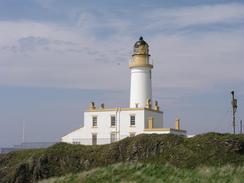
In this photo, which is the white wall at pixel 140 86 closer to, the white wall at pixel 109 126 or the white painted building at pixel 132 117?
the white painted building at pixel 132 117

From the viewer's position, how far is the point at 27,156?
30.5 m

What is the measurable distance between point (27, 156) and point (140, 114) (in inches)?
515

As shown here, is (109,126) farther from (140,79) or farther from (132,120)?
(140,79)

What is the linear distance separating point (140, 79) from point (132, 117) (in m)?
4.10

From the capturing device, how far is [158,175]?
1836 cm

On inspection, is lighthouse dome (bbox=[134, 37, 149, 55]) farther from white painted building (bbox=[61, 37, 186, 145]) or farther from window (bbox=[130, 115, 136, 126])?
window (bbox=[130, 115, 136, 126])

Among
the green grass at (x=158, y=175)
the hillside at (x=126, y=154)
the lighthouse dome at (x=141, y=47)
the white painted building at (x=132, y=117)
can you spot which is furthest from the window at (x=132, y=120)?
the green grass at (x=158, y=175)

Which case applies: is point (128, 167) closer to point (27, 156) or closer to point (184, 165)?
point (184, 165)

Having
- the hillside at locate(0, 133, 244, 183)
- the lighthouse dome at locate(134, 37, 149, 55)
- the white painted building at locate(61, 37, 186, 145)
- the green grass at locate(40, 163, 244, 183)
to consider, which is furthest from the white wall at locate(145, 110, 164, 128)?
the green grass at locate(40, 163, 244, 183)

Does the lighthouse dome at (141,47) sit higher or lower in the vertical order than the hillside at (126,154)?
higher

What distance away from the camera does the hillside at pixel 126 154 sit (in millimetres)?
24844

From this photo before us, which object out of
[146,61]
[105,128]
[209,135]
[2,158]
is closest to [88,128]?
[105,128]

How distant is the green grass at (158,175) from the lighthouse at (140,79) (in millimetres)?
21810

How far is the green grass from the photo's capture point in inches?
657
